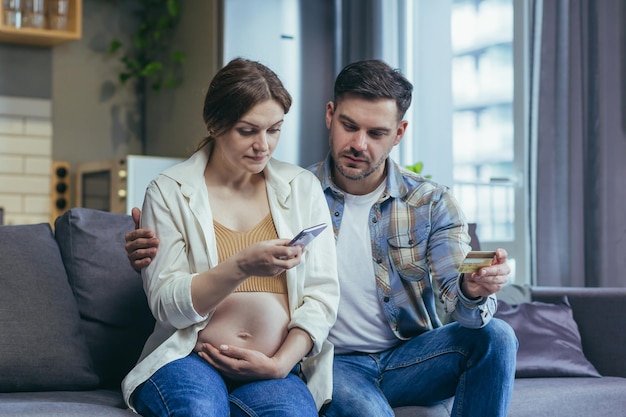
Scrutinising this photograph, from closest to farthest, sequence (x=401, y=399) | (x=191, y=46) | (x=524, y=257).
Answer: (x=401, y=399), (x=524, y=257), (x=191, y=46)

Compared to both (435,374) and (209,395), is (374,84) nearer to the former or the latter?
(435,374)

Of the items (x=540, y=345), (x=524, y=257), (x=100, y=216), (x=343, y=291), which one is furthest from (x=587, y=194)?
(x=100, y=216)

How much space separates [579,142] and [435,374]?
1775mm

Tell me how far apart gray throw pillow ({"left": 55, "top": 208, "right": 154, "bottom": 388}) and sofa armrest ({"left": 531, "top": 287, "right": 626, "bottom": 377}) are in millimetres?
1405

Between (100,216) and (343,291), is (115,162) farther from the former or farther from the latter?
(343,291)

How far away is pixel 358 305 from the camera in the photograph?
2414 mm

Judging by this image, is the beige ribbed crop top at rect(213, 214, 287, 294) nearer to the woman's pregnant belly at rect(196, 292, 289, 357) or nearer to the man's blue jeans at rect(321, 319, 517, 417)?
the woman's pregnant belly at rect(196, 292, 289, 357)

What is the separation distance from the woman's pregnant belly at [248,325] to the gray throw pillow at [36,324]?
49 cm

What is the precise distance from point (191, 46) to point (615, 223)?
285 cm

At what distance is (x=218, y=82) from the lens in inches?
87.0

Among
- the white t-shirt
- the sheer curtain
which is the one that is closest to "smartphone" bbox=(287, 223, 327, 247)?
the white t-shirt

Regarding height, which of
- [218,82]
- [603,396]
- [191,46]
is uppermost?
[191,46]

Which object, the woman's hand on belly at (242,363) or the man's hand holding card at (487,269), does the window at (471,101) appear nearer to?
the man's hand holding card at (487,269)

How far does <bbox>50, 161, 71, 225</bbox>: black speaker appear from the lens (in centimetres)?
550
